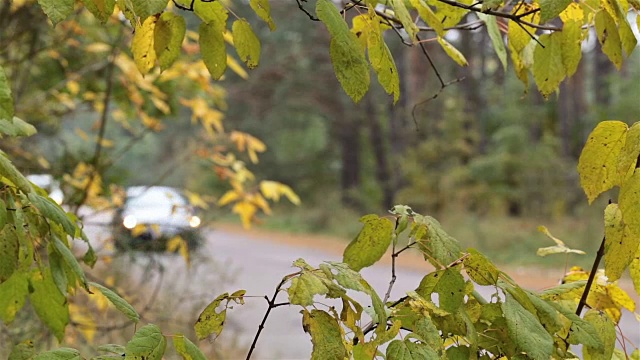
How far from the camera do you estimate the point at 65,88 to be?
137 inches

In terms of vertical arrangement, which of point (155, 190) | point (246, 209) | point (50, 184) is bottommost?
point (155, 190)

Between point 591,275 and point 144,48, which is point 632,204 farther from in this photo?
point 144,48

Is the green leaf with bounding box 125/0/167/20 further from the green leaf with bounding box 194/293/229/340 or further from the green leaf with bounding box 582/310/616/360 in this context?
the green leaf with bounding box 582/310/616/360

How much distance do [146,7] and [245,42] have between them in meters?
0.22

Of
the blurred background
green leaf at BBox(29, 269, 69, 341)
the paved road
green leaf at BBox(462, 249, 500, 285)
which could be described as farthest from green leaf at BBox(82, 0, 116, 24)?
the blurred background

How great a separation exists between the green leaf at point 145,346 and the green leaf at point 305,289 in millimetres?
151

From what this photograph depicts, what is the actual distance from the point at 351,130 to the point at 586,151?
21202 mm

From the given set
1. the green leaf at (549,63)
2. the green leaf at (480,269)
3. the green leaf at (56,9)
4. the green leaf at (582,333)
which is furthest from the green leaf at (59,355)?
the green leaf at (549,63)

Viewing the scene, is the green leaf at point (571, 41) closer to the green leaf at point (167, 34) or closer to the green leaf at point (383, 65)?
the green leaf at point (383, 65)

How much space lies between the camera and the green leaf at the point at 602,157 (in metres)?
0.88

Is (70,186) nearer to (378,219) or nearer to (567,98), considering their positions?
(378,219)

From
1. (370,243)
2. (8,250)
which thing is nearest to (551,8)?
(370,243)

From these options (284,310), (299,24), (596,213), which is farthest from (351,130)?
(284,310)

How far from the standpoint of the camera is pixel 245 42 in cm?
96
